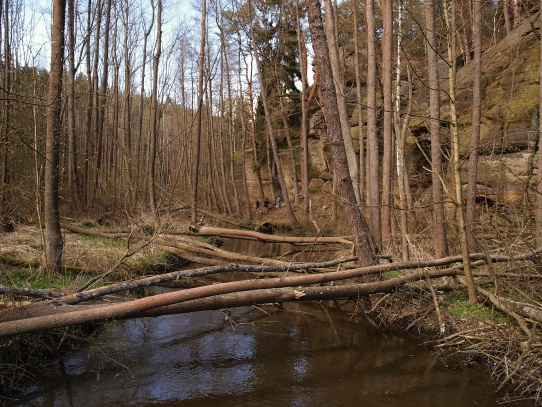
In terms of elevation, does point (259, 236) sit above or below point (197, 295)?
above

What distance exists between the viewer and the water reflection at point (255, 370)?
197 inches

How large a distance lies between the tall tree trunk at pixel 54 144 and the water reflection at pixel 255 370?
1.77 metres

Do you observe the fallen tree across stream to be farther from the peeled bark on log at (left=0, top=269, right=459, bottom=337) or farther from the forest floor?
the forest floor

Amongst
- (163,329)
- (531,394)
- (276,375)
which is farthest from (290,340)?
(531,394)

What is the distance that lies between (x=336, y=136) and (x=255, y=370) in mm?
4293

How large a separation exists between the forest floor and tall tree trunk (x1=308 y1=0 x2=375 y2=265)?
2.30 feet

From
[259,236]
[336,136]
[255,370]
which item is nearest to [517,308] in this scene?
[255,370]

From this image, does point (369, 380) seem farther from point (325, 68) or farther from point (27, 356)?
point (325, 68)

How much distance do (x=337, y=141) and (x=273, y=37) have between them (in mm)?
20885

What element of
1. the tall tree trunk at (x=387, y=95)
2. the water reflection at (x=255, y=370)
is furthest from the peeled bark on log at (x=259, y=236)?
the water reflection at (x=255, y=370)

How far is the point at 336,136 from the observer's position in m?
7.84

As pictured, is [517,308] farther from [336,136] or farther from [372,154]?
[372,154]

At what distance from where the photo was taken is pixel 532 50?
49.6 ft

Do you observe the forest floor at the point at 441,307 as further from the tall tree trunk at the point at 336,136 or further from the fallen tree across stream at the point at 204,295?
the tall tree trunk at the point at 336,136
